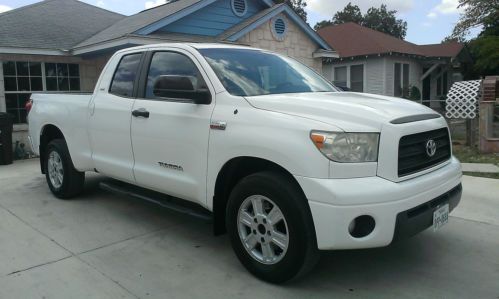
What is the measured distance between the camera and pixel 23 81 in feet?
37.7

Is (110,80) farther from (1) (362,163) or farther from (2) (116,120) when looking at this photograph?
(1) (362,163)

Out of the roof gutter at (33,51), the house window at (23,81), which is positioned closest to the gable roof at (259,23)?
the roof gutter at (33,51)

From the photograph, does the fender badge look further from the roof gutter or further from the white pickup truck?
the roof gutter

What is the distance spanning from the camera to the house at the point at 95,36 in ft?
36.5

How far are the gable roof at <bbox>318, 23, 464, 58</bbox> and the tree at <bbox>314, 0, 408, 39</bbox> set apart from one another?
3029 cm

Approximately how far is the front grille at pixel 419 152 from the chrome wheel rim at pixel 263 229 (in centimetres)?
98

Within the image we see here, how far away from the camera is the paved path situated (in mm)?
8047

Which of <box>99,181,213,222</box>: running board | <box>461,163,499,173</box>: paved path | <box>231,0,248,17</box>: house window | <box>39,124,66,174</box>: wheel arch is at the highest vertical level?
<box>231,0,248,17</box>: house window

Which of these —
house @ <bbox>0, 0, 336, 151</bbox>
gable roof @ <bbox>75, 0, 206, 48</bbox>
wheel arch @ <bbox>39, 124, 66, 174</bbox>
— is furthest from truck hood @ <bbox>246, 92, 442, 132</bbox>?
gable roof @ <bbox>75, 0, 206, 48</bbox>

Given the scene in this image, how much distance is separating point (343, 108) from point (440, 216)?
1162mm

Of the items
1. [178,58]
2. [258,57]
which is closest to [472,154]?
[258,57]

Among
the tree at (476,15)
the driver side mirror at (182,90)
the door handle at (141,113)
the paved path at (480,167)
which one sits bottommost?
the paved path at (480,167)

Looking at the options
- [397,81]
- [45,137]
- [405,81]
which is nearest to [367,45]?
[397,81]

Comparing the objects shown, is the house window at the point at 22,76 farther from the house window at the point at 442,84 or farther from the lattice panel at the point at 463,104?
the house window at the point at 442,84
